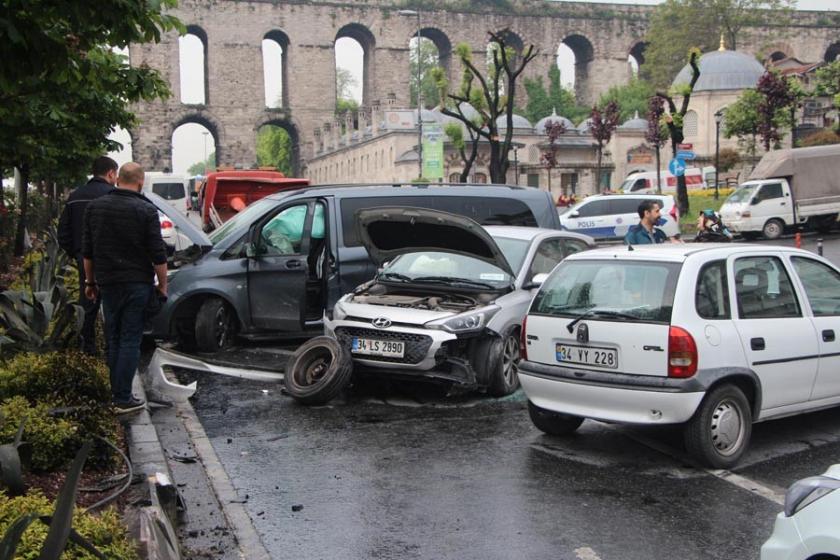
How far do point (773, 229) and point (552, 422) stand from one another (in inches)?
1109

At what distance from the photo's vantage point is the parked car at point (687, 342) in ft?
20.9

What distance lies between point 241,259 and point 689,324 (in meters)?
6.11

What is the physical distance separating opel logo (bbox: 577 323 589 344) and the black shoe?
130 inches

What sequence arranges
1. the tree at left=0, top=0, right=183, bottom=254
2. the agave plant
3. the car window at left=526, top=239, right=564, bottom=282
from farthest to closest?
the car window at left=526, top=239, right=564, bottom=282 → the agave plant → the tree at left=0, top=0, right=183, bottom=254

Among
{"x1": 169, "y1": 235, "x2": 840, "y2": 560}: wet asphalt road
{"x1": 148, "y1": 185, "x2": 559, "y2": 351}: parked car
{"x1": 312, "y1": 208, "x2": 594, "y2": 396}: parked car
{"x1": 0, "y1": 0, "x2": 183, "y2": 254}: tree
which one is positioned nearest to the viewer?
{"x1": 0, "y1": 0, "x2": 183, "y2": 254}: tree

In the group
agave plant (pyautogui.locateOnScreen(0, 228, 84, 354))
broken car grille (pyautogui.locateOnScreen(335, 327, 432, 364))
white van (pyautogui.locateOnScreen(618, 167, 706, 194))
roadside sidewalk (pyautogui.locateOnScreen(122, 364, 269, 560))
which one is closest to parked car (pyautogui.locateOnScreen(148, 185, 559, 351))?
broken car grille (pyautogui.locateOnScreen(335, 327, 432, 364))

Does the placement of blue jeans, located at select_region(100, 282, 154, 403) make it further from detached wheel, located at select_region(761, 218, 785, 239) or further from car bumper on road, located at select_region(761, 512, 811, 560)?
detached wheel, located at select_region(761, 218, 785, 239)

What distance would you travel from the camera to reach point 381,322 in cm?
845

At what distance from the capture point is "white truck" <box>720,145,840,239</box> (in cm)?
3284

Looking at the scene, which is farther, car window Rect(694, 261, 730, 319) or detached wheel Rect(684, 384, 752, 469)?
car window Rect(694, 261, 730, 319)

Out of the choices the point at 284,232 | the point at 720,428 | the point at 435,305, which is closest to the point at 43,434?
the point at 435,305

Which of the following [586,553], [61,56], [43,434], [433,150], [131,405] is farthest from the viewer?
[433,150]

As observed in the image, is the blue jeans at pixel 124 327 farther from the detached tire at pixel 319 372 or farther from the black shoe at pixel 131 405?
the detached tire at pixel 319 372

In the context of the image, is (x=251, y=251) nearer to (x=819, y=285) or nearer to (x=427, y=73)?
(x=819, y=285)
